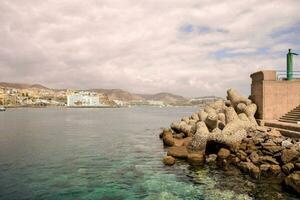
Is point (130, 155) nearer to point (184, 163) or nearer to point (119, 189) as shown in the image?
point (184, 163)

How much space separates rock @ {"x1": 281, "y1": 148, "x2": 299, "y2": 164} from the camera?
641 inches

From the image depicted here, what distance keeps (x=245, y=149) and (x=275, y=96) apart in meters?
8.31

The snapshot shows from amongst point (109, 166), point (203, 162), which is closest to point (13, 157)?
point (109, 166)

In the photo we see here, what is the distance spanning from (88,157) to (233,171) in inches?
482

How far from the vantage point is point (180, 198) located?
14117 mm

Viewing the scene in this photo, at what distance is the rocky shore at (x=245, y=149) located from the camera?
1648cm

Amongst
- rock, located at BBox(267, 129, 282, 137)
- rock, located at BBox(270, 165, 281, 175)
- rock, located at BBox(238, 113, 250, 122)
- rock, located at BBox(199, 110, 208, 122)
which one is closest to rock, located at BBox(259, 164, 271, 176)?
rock, located at BBox(270, 165, 281, 175)

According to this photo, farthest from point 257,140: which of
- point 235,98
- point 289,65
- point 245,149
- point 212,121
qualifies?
point 289,65

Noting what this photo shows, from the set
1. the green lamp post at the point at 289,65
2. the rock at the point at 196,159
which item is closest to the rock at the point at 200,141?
the rock at the point at 196,159

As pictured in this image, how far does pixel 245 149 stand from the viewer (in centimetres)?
1925

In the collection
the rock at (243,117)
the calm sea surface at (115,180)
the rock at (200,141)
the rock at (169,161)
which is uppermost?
the rock at (243,117)

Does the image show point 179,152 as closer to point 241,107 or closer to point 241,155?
point 241,155

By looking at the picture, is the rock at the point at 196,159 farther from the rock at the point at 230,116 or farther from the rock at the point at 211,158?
the rock at the point at 230,116

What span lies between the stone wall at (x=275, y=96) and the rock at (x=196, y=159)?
26.0 feet
